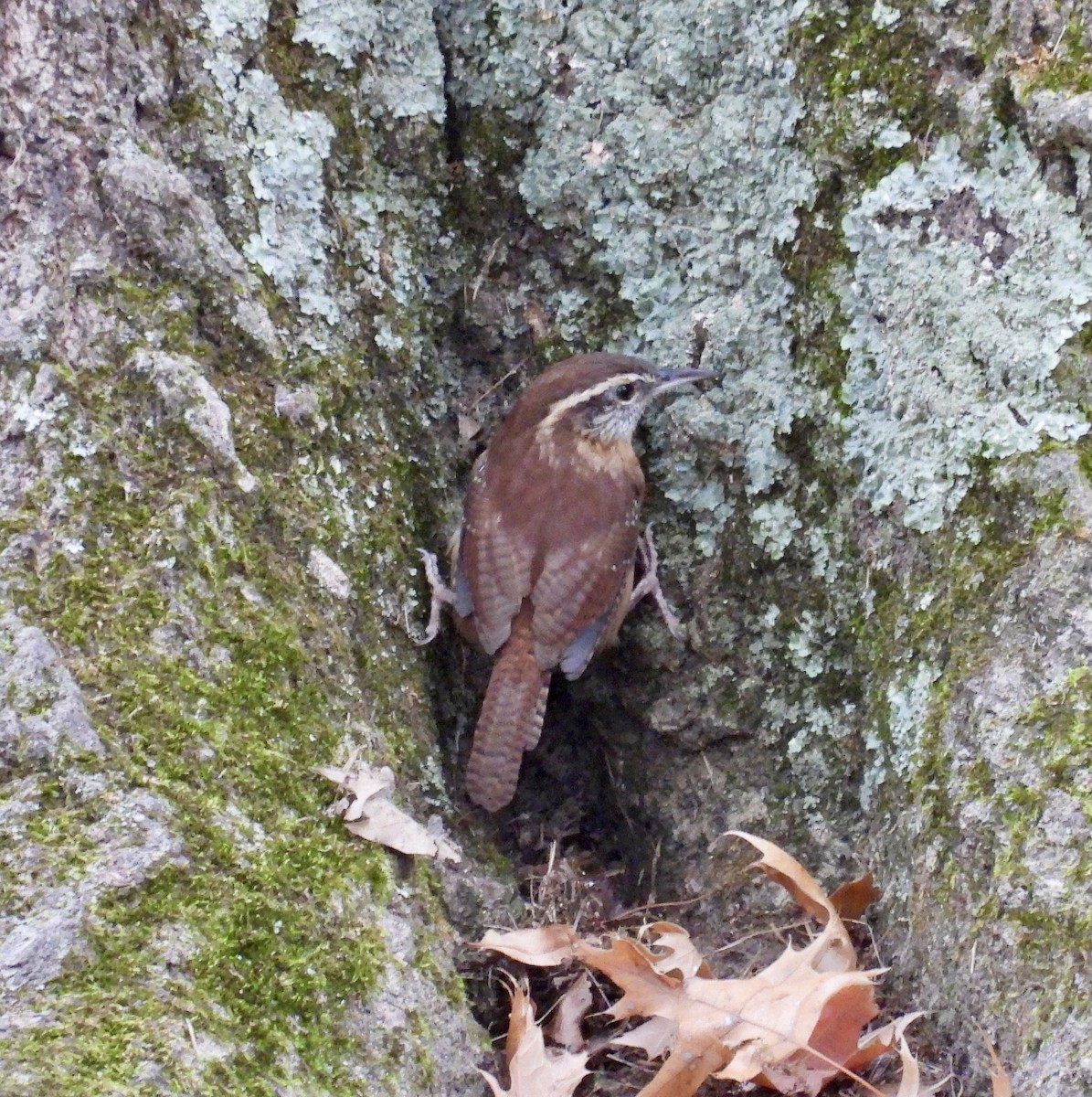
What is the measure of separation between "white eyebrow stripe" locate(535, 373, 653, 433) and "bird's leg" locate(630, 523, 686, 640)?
437mm

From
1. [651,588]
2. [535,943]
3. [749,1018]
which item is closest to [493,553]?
[651,588]

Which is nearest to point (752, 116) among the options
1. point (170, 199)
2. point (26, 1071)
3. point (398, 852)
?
point (170, 199)

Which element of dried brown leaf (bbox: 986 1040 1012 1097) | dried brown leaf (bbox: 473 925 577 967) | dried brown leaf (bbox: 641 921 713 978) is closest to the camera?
dried brown leaf (bbox: 986 1040 1012 1097)

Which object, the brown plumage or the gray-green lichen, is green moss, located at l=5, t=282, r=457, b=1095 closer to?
the brown plumage

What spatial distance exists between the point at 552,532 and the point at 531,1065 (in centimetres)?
174

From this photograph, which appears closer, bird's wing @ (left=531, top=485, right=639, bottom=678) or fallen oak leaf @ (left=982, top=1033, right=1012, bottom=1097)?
fallen oak leaf @ (left=982, top=1033, right=1012, bottom=1097)

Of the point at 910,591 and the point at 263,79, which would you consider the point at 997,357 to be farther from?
the point at 263,79

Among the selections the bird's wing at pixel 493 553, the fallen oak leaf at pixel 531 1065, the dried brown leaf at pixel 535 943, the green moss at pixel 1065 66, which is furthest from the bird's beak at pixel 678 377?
the fallen oak leaf at pixel 531 1065

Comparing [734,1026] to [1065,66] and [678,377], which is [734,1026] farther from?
[1065,66]

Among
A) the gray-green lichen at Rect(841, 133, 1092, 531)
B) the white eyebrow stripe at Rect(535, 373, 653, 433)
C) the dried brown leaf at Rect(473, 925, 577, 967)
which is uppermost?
the gray-green lichen at Rect(841, 133, 1092, 531)

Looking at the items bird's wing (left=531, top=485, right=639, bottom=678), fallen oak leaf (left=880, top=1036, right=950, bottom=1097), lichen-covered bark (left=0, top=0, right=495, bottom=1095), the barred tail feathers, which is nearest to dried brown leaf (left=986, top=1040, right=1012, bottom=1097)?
fallen oak leaf (left=880, top=1036, right=950, bottom=1097)

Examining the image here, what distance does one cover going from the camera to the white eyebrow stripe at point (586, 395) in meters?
3.79

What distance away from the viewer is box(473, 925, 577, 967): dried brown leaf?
118 inches

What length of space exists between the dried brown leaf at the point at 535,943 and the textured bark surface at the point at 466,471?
13cm
